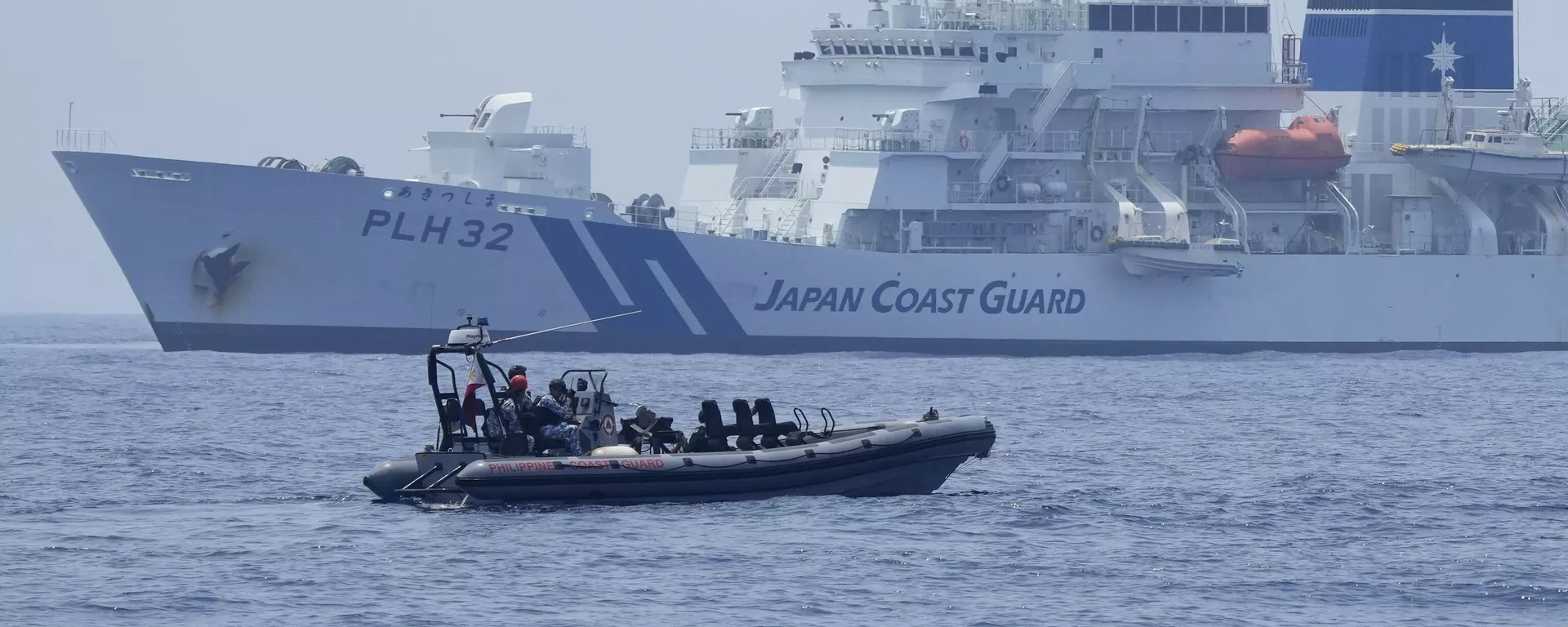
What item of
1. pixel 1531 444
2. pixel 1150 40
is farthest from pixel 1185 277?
pixel 1531 444

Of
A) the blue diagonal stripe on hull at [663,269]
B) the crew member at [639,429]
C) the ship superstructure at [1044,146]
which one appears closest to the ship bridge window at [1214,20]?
the ship superstructure at [1044,146]

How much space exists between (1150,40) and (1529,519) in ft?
79.9

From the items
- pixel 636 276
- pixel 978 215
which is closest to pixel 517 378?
pixel 636 276

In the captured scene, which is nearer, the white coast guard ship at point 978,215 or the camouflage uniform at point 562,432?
the camouflage uniform at point 562,432

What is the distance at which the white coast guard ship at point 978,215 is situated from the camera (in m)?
37.5

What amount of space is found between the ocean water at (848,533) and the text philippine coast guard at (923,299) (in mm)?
9286

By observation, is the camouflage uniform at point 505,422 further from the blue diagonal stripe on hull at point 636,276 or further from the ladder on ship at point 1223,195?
the ladder on ship at point 1223,195

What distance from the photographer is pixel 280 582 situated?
51.9 ft

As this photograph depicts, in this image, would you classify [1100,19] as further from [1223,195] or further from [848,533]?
[848,533]

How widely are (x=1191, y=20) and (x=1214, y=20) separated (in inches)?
18.5

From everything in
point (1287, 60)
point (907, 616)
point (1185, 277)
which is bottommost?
point (907, 616)

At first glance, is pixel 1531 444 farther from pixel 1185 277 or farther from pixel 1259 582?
pixel 1185 277

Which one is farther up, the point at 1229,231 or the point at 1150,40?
the point at 1150,40

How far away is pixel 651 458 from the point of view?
18953 mm
